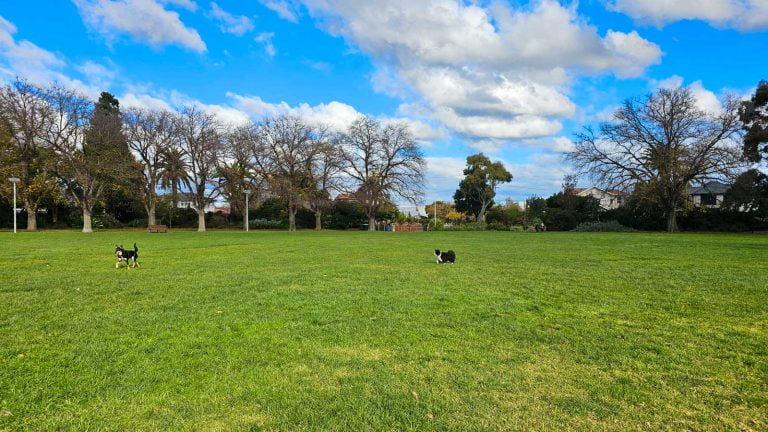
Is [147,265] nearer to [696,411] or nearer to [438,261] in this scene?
[438,261]

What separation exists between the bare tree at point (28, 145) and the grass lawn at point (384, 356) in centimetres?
3386

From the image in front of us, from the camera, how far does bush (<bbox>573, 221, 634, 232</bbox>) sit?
43000 mm

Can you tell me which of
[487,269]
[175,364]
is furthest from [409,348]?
[487,269]

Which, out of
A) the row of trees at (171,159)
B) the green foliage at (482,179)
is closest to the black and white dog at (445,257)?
the row of trees at (171,159)

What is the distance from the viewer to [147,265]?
12305mm

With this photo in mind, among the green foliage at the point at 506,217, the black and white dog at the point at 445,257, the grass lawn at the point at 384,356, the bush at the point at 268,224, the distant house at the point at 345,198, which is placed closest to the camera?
the grass lawn at the point at 384,356

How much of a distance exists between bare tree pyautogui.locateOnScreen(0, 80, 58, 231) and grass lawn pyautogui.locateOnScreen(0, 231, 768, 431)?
33.9 m

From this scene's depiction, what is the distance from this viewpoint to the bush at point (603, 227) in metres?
43.0

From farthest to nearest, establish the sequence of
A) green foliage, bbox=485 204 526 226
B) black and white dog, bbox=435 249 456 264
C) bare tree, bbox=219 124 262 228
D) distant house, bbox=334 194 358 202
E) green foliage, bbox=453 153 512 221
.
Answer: green foliage, bbox=453 153 512 221
green foliage, bbox=485 204 526 226
distant house, bbox=334 194 358 202
bare tree, bbox=219 124 262 228
black and white dog, bbox=435 249 456 264


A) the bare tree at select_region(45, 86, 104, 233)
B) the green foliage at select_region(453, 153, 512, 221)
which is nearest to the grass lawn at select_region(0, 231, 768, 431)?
the bare tree at select_region(45, 86, 104, 233)

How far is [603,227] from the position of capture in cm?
4356

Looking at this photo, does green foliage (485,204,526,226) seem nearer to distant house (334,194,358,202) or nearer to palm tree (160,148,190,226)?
distant house (334,194,358,202)

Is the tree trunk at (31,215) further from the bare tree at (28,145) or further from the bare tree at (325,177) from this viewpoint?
the bare tree at (325,177)

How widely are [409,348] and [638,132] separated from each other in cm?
4159
